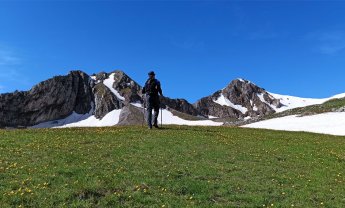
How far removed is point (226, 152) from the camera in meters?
29.8

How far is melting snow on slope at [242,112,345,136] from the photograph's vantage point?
63.2 m

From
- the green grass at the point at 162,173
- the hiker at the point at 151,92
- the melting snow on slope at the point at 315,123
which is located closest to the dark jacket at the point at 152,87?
the hiker at the point at 151,92

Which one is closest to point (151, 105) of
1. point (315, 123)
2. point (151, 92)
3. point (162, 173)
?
point (151, 92)

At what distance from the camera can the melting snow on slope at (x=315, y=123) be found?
63175mm

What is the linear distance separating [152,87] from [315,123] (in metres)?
39.5

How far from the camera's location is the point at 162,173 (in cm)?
2216

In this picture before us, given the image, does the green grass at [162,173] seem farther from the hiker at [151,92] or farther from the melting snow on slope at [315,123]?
the melting snow on slope at [315,123]

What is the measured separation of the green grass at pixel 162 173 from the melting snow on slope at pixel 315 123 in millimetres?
30536

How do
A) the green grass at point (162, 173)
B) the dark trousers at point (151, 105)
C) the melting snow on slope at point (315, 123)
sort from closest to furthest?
the green grass at point (162, 173), the dark trousers at point (151, 105), the melting snow on slope at point (315, 123)

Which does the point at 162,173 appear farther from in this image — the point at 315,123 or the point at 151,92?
the point at 315,123

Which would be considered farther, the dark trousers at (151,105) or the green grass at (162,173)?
the dark trousers at (151,105)

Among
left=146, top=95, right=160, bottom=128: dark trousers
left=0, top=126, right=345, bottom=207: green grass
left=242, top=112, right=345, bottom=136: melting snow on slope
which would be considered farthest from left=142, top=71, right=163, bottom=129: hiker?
left=242, top=112, right=345, bottom=136: melting snow on slope

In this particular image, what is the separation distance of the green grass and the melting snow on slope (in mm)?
30536

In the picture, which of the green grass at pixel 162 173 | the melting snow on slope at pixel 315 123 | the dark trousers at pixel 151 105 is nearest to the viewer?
the green grass at pixel 162 173
